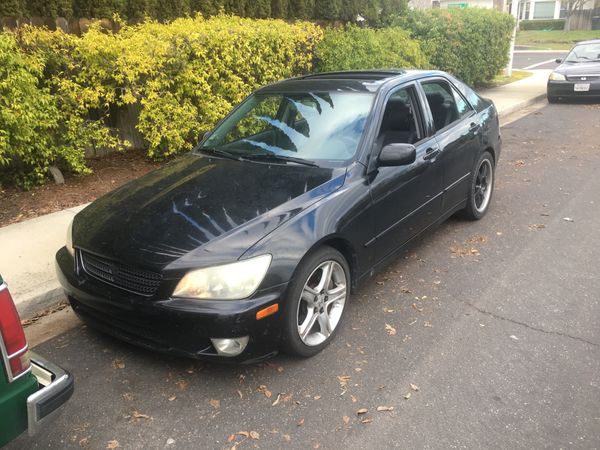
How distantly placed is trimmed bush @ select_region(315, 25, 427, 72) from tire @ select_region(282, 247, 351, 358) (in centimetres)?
643

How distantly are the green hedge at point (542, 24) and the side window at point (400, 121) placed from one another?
5549cm

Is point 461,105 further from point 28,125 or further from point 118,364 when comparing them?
point 28,125

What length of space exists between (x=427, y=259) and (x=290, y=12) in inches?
290

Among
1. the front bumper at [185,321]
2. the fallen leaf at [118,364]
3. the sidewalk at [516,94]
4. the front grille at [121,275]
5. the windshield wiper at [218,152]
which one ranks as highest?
the windshield wiper at [218,152]

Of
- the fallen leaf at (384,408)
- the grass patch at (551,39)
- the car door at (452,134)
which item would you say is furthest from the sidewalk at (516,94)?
the grass patch at (551,39)

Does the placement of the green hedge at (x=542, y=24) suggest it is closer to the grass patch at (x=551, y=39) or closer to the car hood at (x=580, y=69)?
the grass patch at (x=551, y=39)

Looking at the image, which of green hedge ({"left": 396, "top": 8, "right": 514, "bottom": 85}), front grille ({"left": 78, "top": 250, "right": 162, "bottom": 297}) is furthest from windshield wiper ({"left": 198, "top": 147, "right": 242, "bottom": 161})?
green hedge ({"left": 396, "top": 8, "right": 514, "bottom": 85})

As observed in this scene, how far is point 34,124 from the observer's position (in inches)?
219

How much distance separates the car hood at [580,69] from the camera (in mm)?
12785

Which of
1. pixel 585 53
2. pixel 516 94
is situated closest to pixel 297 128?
pixel 516 94

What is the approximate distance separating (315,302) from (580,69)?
12698mm

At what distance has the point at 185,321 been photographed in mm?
2719

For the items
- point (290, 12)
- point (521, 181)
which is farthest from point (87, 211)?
point (290, 12)

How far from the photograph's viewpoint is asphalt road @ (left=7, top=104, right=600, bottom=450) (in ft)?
8.61
